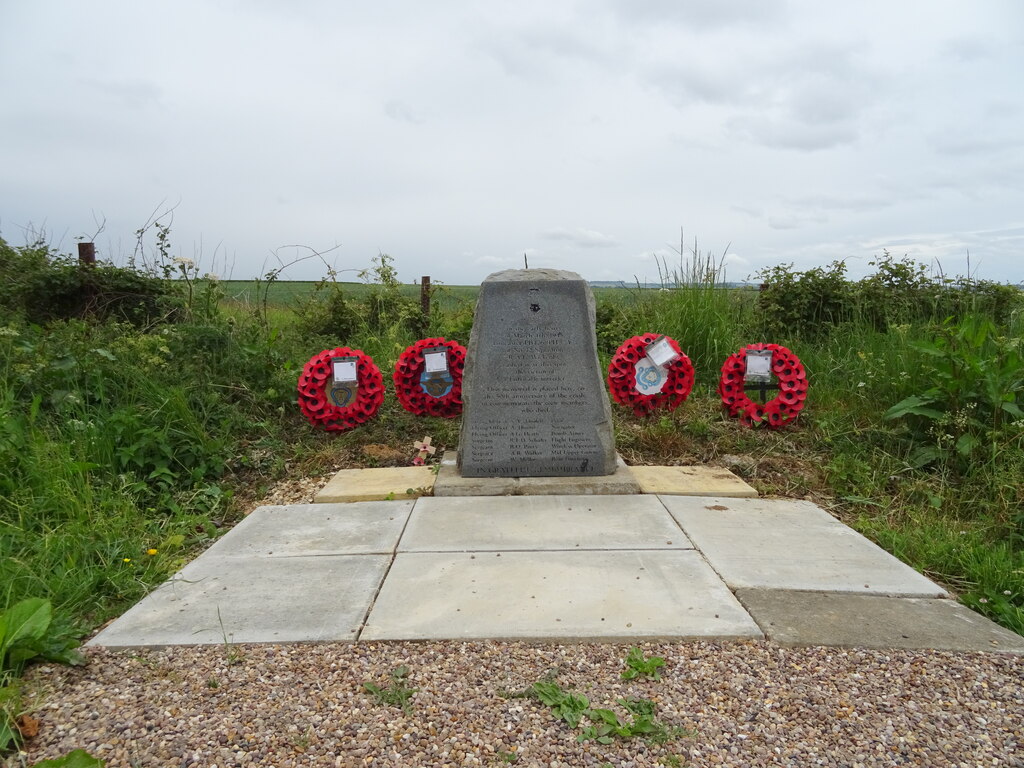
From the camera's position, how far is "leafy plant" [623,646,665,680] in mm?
1921

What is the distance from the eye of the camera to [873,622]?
2.27 metres

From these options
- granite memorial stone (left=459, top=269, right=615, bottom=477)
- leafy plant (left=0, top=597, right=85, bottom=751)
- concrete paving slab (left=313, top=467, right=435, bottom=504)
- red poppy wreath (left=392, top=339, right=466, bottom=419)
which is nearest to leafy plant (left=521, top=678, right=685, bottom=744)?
leafy plant (left=0, top=597, right=85, bottom=751)

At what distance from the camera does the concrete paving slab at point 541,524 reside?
2.95 meters

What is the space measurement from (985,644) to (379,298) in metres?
6.78

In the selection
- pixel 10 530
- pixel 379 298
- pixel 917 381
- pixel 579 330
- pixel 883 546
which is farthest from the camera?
pixel 379 298

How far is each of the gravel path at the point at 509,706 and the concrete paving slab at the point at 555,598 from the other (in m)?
0.09

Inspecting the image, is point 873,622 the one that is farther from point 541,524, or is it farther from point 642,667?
point 541,524

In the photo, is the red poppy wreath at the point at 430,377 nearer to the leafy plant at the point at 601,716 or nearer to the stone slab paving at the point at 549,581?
Result: the stone slab paving at the point at 549,581

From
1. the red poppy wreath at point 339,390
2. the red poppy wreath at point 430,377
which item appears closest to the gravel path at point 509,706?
the red poppy wreath at point 339,390

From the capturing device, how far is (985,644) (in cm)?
215

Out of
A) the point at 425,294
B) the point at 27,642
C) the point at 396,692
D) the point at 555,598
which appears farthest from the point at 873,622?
the point at 425,294

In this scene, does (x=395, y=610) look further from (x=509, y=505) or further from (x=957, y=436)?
(x=957, y=436)

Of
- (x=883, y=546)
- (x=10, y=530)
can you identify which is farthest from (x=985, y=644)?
(x=10, y=530)

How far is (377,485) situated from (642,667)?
7.21ft
